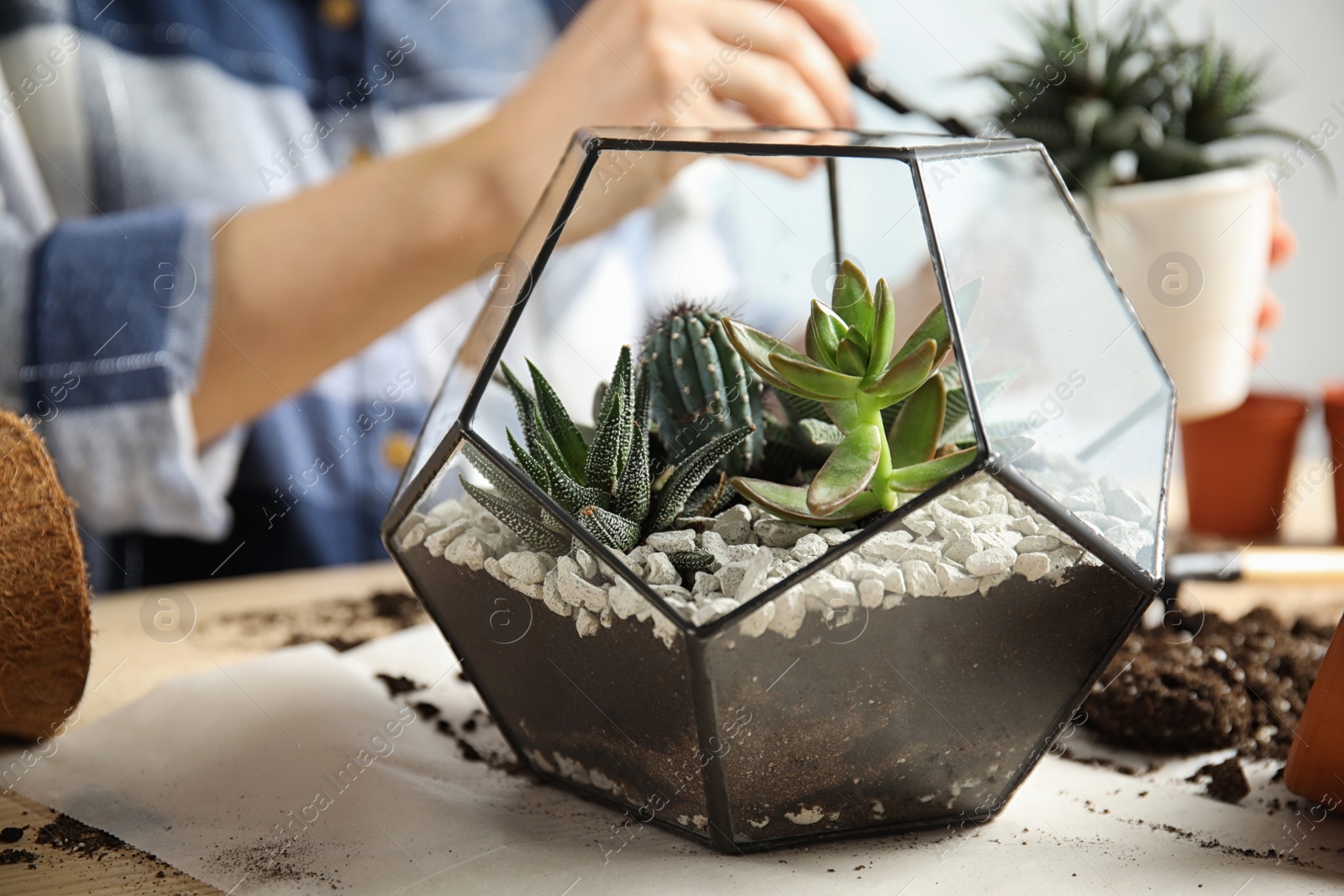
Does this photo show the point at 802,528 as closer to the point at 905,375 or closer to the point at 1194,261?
the point at 905,375

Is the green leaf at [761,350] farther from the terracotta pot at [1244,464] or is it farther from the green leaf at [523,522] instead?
the terracotta pot at [1244,464]

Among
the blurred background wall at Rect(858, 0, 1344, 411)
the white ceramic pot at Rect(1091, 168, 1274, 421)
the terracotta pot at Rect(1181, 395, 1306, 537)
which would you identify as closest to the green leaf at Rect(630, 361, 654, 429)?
the white ceramic pot at Rect(1091, 168, 1274, 421)

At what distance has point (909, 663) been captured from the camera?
15.1 inches

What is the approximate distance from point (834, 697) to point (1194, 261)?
0.55 m

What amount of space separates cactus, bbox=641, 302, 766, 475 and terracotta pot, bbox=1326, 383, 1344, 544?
0.66 meters

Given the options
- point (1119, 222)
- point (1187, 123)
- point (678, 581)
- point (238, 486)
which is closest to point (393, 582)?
point (238, 486)

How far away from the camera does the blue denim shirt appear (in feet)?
2.81

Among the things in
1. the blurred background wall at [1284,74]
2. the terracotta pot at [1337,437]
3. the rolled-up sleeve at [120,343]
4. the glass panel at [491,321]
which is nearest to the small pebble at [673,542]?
the glass panel at [491,321]

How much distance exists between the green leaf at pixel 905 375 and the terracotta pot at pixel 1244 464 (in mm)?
662

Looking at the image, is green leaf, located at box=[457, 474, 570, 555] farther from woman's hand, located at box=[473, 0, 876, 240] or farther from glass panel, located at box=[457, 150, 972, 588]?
woman's hand, located at box=[473, 0, 876, 240]

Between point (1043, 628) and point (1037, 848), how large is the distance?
0.33 feet

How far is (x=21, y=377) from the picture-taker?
0.84 metres

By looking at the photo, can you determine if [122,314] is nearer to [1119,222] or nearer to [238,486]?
[238,486]

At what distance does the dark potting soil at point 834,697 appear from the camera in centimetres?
38
